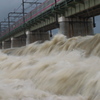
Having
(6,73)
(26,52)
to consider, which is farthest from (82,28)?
(6,73)

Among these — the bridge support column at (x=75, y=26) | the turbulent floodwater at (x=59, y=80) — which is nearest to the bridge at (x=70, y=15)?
the bridge support column at (x=75, y=26)

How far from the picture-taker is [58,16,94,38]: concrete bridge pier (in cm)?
2961

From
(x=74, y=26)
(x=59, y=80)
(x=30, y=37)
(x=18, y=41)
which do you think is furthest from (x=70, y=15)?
(x=18, y=41)

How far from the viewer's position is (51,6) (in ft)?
98.5

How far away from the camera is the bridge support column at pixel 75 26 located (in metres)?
29.6

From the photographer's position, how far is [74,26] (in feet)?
99.3

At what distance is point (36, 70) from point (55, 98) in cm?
189

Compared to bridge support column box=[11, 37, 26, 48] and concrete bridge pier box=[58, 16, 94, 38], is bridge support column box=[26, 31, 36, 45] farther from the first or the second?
concrete bridge pier box=[58, 16, 94, 38]

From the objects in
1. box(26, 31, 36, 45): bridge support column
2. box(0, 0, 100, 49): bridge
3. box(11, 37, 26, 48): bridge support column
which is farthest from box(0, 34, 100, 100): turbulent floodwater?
box(11, 37, 26, 48): bridge support column

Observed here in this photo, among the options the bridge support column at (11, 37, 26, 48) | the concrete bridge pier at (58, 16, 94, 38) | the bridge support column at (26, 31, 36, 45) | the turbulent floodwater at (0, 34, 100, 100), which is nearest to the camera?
the turbulent floodwater at (0, 34, 100, 100)

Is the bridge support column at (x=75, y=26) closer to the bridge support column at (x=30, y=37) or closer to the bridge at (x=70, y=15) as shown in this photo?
the bridge at (x=70, y=15)

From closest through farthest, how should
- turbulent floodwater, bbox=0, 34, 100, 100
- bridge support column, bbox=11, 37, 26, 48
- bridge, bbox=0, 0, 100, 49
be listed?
turbulent floodwater, bbox=0, 34, 100, 100, bridge, bbox=0, 0, 100, 49, bridge support column, bbox=11, 37, 26, 48

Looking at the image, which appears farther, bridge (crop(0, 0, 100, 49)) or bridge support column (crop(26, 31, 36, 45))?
bridge support column (crop(26, 31, 36, 45))

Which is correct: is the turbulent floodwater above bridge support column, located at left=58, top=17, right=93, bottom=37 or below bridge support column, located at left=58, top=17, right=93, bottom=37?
below
